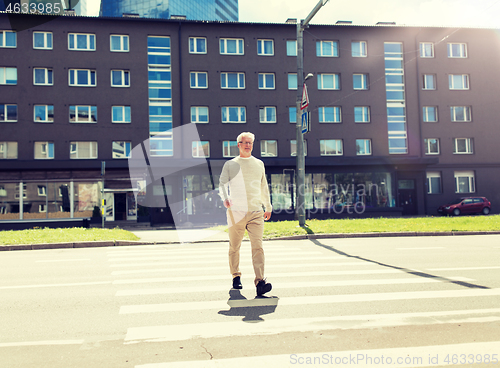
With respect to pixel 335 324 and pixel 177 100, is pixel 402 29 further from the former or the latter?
pixel 335 324

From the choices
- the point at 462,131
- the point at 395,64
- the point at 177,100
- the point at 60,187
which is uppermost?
the point at 395,64

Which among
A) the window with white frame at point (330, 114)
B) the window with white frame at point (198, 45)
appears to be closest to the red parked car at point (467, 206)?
the window with white frame at point (330, 114)

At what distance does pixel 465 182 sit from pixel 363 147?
9.72 metres

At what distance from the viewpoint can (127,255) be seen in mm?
9203

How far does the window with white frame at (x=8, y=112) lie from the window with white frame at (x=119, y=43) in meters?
8.37

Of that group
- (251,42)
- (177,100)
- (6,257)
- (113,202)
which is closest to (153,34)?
(177,100)

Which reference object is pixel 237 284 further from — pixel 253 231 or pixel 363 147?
pixel 363 147

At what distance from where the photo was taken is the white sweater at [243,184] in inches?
196

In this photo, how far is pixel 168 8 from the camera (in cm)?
8019

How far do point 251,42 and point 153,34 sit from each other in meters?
7.70

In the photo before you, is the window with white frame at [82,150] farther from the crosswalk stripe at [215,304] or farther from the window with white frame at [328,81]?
the crosswalk stripe at [215,304]

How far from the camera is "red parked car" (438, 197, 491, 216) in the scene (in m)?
30.4

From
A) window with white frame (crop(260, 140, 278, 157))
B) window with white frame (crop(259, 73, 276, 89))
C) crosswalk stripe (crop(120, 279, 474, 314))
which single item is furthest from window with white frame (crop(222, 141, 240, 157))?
crosswalk stripe (crop(120, 279, 474, 314))

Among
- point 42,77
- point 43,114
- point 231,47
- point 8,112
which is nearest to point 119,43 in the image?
point 42,77
